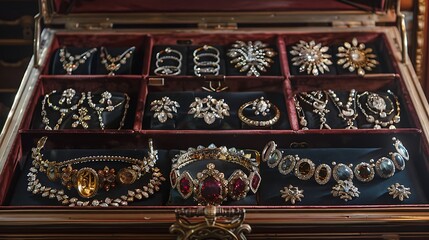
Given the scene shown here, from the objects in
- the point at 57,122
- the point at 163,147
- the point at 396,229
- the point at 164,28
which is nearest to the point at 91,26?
the point at 164,28

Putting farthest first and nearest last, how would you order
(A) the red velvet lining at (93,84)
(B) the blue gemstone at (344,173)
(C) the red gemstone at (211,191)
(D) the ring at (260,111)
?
(A) the red velvet lining at (93,84) < (D) the ring at (260,111) < (B) the blue gemstone at (344,173) < (C) the red gemstone at (211,191)

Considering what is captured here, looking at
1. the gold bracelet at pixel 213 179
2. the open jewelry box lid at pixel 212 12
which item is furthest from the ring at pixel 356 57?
the gold bracelet at pixel 213 179

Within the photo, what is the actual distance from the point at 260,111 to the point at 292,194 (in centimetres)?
42

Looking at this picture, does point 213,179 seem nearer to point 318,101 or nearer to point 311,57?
point 318,101

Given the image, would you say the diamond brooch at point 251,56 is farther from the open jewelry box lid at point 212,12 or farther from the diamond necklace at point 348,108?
the diamond necklace at point 348,108

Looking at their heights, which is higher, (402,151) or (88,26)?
(88,26)

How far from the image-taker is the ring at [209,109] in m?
2.23

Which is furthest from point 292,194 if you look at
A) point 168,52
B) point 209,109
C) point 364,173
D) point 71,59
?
point 71,59

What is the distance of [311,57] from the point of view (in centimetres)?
249

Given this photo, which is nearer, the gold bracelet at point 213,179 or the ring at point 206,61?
the gold bracelet at point 213,179

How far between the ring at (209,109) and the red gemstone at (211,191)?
392mm

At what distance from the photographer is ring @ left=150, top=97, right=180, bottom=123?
2234 millimetres

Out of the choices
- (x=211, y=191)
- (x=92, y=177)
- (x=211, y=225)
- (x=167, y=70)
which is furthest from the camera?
(x=167, y=70)

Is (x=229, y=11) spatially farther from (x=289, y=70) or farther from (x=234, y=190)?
(x=234, y=190)
